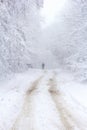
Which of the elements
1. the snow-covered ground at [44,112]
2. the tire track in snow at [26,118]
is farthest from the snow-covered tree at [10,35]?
the tire track in snow at [26,118]

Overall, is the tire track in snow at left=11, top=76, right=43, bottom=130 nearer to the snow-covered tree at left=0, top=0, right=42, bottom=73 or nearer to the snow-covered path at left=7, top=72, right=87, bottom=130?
the snow-covered path at left=7, top=72, right=87, bottom=130

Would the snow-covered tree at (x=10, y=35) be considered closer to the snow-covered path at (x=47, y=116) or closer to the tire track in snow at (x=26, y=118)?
the snow-covered path at (x=47, y=116)

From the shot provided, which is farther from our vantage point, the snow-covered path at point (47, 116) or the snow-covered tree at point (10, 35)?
the snow-covered tree at point (10, 35)

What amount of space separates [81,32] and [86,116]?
1893cm

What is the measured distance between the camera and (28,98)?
15219 millimetres

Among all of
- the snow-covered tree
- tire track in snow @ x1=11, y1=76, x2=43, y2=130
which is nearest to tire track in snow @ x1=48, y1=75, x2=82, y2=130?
tire track in snow @ x1=11, y1=76, x2=43, y2=130

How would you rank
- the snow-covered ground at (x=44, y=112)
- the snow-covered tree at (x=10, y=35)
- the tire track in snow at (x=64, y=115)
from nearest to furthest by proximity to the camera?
the tire track in snow at (x=64, y=115)
the snow-covered ground at (x=44, y=112)
the snow-covered tree at (x=10, y=35)

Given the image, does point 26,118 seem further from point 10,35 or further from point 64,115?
point 10,35

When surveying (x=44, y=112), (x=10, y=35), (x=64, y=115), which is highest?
(x=10, y=35)

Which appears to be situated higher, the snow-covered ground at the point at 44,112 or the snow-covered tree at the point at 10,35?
the snow-covered tree at the point at 10,35

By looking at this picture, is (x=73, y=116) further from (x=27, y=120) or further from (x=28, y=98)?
(x=28, y=98)

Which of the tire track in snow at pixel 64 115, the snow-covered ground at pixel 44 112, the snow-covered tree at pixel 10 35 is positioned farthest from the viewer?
the snow-covered tree at pixel 10 35

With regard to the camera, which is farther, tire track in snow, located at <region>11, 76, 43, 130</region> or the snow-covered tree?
the snow-covered tree

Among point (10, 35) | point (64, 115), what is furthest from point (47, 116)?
point (10, 35)
